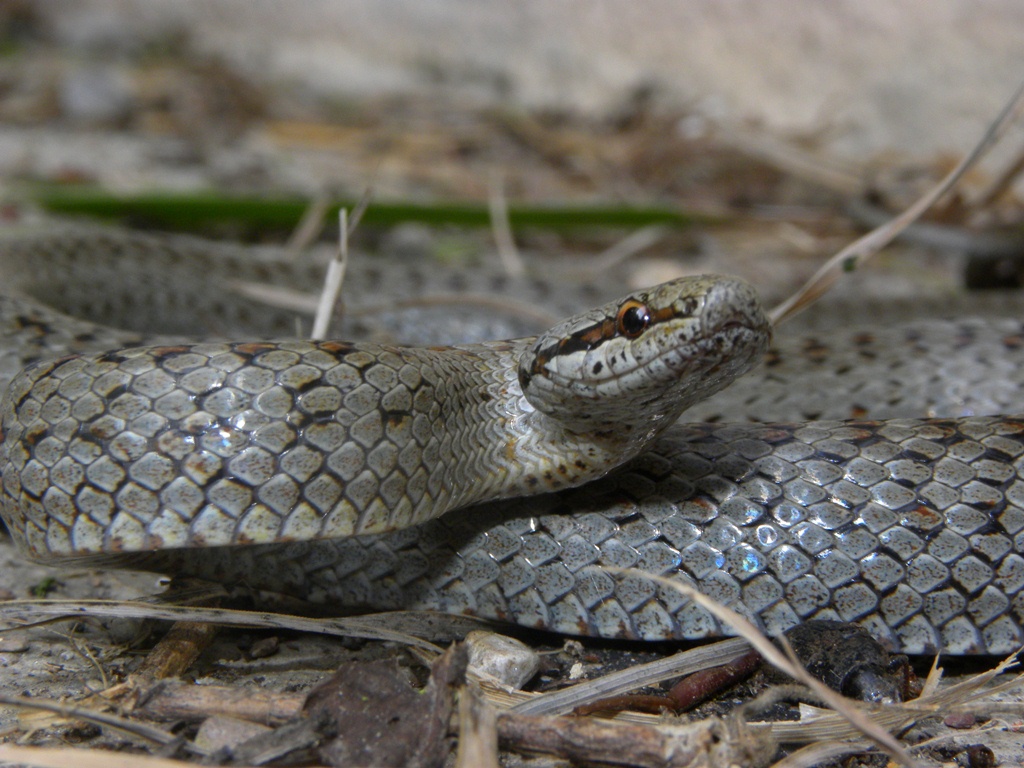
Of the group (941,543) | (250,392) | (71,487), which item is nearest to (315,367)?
(250,392)

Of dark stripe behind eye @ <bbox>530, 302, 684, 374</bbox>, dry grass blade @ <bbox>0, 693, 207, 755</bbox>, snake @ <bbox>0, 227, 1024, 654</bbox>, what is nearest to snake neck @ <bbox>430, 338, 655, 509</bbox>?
snake @ <bbox>0, 227, 1024, 654</bbox>

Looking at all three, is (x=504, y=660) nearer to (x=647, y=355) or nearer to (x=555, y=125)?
(x=647, y=355)

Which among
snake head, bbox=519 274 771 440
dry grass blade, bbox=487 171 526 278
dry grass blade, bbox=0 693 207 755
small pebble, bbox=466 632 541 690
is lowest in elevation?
small pebble, bbox=466 632 541 690

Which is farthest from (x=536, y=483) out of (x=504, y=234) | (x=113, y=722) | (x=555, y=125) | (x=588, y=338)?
(x=555, y=125)

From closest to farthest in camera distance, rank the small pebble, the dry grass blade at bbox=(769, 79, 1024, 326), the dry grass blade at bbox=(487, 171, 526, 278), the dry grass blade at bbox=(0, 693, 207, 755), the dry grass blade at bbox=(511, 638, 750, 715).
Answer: the dry grass blade at bbox=(0, 693, 207, 755)
the dry grass blade at bbox=(511, 638, 750, 715)
the small pebble
the dry grass blade at bbox=(769, 79, 1024, 326)
the dry grass blade at bbox=(487, 171, 526, 278)

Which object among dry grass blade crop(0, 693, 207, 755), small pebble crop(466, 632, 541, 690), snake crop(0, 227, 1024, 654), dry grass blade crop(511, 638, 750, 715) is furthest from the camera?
small pebble crop(466, 632, 541, 690)

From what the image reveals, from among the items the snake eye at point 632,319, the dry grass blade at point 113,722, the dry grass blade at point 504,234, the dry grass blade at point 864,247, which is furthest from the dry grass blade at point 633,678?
the dry grass blade at point 504,234

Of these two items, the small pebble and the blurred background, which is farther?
the blurred background

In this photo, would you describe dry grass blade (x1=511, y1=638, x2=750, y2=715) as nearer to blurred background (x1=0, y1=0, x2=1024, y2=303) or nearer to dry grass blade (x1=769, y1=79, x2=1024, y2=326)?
dry grass blade (x1=769, y1=79, x2=1024, y2=326)
